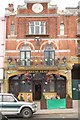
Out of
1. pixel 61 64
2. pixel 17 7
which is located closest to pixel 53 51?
pixel 61 64

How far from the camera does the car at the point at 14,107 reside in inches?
794

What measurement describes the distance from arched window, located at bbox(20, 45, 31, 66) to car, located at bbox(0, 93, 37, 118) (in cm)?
1565

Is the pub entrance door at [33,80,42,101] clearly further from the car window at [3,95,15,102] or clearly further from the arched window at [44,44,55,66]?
the car window at [3,95,15,102]

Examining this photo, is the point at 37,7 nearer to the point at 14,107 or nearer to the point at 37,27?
the point at 37,27

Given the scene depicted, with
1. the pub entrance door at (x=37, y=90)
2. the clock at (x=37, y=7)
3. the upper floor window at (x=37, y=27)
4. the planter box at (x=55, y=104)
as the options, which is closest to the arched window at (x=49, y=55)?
the upper floor window at (x=37, y=27)

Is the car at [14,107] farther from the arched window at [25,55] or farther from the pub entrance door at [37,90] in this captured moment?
the pub entrance door at [37,90]

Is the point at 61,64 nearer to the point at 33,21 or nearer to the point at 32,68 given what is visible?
the point at 32,68

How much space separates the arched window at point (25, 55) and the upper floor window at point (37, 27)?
1955 millimetres

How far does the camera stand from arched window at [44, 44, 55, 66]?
36.3 m

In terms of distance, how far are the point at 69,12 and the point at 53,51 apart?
16.6ft

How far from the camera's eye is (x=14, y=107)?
20203mm

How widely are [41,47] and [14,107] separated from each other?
17338 mm

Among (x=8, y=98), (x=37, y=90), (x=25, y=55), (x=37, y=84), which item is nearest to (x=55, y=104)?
(x=8, y=98)

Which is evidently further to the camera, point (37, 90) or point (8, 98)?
point (37, 90)
